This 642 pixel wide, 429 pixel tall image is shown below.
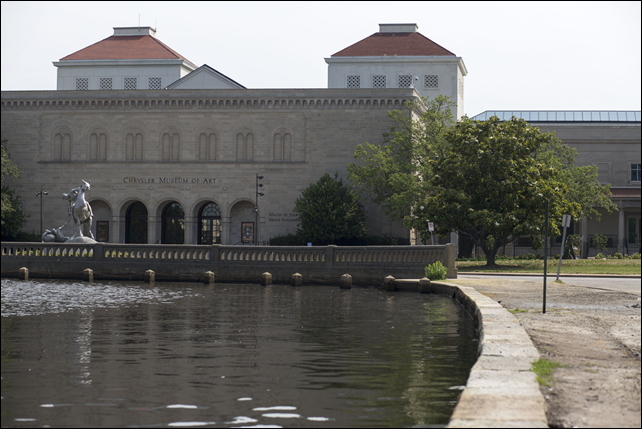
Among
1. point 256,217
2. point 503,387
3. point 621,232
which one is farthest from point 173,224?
point 503,387

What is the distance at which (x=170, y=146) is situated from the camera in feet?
211

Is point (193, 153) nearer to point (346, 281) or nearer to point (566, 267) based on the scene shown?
point (566, 267)

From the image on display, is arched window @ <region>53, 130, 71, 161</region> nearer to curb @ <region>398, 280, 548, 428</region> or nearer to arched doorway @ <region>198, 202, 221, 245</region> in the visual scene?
arched doorway @ <region>198, 202, 221, 245</region>

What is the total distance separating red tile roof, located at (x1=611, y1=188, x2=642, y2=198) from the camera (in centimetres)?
6656

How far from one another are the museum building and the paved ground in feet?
138

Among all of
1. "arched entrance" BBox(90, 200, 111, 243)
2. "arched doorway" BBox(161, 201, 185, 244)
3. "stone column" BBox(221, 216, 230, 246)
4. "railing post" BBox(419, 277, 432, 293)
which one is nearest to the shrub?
"railing post" BBox(419, 277, 432, 293)

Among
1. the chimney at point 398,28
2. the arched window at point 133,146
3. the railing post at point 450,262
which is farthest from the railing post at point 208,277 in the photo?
the chimney at point 398,28

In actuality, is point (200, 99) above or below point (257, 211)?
above

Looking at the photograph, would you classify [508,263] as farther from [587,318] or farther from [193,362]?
[193,362]

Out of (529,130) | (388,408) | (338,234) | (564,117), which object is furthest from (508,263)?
(564,117)

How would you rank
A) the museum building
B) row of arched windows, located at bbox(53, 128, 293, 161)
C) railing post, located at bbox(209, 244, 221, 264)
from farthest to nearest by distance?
row of arched windows, located at bbox(53, 128, 293, 161) → the museum building → railing post, located at bbox(209, 244, 221, 264)

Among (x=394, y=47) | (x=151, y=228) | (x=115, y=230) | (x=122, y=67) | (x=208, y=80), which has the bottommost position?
(x=115, y=230)

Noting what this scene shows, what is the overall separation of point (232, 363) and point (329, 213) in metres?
44.4

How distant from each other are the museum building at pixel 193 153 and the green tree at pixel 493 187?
55.4 feet
